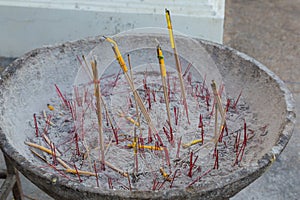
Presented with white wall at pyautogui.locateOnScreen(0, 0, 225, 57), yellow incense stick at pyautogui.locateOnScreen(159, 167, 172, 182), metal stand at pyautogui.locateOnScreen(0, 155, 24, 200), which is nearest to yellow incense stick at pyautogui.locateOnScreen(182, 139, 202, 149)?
yellow incense stick at pyautogui.locateOnScreen(159, 167, 172, 182)

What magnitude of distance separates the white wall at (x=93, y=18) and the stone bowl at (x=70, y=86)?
698 mm

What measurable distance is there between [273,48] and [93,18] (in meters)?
1.30

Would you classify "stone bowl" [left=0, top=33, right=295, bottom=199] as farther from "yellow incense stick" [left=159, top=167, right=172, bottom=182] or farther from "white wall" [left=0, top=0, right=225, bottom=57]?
"white wall" [left=0, top=0, right=225, bottom=57]

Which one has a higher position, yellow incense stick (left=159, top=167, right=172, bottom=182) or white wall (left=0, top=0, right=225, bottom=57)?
white wall (left=0, top=0, right=225, bottom=57)

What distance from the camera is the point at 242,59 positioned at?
1.83 meters

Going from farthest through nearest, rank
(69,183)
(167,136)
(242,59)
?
1. (242,59)
2. (167,136)
3. (69,183)

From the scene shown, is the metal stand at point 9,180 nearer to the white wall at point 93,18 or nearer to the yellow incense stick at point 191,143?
the yellow incense stick at point 191,143

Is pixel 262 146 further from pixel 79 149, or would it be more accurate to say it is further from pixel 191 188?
pixel 79 149

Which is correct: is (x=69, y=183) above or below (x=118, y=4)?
below

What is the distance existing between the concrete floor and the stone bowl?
2.15 feet

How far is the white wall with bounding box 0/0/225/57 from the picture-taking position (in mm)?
2625

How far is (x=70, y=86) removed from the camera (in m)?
1.93

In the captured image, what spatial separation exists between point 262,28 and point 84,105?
2.11m

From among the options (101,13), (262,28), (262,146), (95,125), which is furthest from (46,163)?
(262,28)
